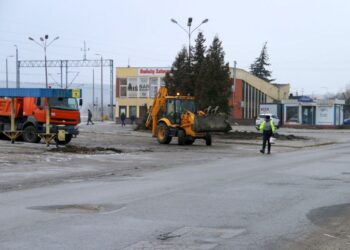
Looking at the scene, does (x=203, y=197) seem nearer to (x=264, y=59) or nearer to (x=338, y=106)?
(x=338, y=106)

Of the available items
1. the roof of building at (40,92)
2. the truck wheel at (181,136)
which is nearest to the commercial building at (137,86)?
the truck wheel at (181,136)

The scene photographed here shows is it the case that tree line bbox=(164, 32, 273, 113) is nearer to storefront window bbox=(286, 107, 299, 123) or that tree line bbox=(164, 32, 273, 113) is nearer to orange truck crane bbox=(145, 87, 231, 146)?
orange truck crane bbox=(145, 87, 231, 146)

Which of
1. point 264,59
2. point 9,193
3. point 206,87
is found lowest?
point 9,193

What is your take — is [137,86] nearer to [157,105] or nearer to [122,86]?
→ [122,86]

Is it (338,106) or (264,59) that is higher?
(264,59)

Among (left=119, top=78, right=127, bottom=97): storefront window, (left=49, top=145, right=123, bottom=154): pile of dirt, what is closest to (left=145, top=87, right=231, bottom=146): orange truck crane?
(left=49, top=145, right=123, bottom=154): pile of dirt

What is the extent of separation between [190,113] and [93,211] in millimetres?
20827

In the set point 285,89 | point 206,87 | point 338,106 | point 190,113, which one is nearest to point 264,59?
point 285,89

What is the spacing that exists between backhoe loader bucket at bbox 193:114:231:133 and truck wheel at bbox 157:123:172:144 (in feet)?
6.01

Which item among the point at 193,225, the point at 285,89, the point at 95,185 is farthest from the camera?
the point at 285,89

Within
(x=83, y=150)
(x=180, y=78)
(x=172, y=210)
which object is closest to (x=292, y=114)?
(x=180, y=78)

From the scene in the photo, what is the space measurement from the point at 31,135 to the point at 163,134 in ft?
23.4

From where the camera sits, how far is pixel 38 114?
2903cm

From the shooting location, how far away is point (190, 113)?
30453 millimetres
